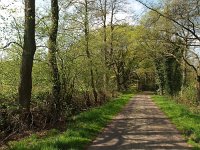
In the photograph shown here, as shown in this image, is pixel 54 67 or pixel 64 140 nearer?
pixel 64 140

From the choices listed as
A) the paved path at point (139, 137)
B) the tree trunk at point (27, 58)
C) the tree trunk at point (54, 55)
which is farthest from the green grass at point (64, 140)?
the tree trunk at point (54, 55)

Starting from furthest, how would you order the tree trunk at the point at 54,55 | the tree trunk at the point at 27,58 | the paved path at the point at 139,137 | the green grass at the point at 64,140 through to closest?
1. the tree trunk at the point at 54,55
2. the tree trunk at the point at 27,58
3. the paved path at the point at 139,137
4. the green grass at the point at 64,140

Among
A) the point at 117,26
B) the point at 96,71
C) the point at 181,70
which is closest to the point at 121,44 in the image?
the point at 117,26

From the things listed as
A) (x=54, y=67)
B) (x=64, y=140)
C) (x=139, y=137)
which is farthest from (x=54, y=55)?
(x=64, y=140)

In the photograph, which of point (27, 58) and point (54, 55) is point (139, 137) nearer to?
point (27, 58)

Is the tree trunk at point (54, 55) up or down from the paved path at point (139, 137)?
up

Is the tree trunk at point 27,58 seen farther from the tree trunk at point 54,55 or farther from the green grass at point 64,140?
the tree trunk at point 54,55

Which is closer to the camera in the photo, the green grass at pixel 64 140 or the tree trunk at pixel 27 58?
the green grass at pixel 64 140

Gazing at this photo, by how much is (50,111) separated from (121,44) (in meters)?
47.2

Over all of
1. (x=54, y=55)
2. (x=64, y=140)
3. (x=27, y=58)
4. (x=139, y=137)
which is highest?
(x=54, y=55)

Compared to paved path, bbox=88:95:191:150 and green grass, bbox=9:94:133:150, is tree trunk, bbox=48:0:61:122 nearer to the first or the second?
green grass, bbox=9:94:133:150

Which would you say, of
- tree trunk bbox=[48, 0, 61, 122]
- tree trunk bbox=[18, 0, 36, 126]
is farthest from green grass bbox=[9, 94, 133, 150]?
tree trunk bbox=[48, 0, 61, 122]

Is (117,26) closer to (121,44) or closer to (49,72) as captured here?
(121,44)

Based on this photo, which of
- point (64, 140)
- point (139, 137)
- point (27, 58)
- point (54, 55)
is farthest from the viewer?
point (54, 55)
